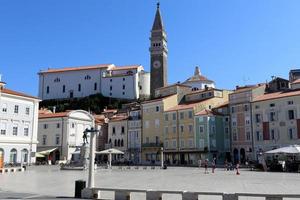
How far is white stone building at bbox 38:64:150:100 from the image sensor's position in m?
127

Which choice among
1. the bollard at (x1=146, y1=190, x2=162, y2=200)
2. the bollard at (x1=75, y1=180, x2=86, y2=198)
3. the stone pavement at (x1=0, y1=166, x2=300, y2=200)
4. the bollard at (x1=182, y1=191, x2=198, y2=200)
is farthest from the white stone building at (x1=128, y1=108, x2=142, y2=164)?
the bollard at (x1=182, y1=191, x2=198, y2=200)

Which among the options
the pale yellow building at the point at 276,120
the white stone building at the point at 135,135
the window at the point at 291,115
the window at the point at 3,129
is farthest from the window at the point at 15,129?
the window at the point at 291,115

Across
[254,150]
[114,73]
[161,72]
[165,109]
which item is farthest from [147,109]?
[114,73]

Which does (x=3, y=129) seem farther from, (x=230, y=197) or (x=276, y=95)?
(x=230, y=197)

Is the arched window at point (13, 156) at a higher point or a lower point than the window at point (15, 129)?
lower

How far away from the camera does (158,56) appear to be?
381 feet

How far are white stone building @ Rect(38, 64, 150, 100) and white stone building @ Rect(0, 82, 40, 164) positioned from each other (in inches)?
2484

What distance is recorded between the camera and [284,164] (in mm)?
43094

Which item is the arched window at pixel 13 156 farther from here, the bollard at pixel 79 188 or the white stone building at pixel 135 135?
the bollard at pixel 79 188

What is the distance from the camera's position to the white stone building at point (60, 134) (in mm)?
75125

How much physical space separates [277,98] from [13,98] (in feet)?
125

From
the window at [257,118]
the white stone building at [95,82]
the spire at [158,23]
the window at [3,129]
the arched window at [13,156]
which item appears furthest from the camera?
the white stone building at [95,82]

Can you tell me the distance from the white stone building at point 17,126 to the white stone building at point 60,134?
11306mm

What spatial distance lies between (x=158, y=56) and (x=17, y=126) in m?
61.5
